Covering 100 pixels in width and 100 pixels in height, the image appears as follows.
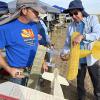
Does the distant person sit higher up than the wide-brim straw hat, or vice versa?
the wide-brim straw hat

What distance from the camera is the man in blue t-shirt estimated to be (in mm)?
4555

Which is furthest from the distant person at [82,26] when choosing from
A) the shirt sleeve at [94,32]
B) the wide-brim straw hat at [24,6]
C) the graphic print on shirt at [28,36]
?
the wide-brim straw hat at [24,6]

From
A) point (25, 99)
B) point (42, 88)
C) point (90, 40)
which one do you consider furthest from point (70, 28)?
point (25, 99)

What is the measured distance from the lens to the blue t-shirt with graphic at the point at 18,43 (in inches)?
179

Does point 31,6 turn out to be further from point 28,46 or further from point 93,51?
point 93,51

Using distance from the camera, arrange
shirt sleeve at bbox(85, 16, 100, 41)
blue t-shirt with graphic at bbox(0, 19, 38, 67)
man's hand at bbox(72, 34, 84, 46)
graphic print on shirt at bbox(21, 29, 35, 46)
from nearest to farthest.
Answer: blue t-shirt with graphic at bbox(0, 19, 38, 67) < graphic print on shirt at bbox(21, 29, 35, 46) < man's hand at bbox(72, 34, 84, 46) < shirt sleeve at bbox(85, 16, 100, 41)

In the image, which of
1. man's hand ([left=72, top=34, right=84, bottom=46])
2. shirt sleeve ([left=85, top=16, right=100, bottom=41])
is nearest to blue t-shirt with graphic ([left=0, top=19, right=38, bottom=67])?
→ man's hand ([left=72, top=34, right=84, bottom=46])

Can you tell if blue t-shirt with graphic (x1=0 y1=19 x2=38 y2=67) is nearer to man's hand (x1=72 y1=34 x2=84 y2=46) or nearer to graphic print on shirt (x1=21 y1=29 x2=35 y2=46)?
graphic print on shirt (x1=21 y1=29 x2=35 y2=46)

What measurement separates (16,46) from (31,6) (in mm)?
559

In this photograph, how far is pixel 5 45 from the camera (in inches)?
180

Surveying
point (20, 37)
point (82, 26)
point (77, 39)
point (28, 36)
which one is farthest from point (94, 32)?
point (20, 37)

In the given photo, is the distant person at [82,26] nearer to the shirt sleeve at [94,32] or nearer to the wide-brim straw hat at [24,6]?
the shirt sleeve at [94,32]

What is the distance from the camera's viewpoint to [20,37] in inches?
182

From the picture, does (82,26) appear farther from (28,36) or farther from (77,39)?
(28,36)
